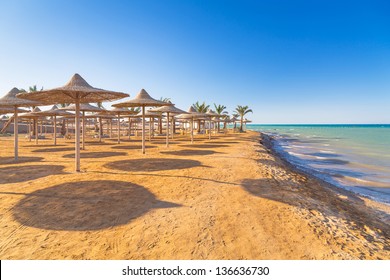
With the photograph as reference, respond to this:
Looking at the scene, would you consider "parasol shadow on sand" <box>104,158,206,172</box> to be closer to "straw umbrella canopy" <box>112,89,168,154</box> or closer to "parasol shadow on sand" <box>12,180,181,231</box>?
"parasol shadow on sand" <box>12,180,181,231</box>

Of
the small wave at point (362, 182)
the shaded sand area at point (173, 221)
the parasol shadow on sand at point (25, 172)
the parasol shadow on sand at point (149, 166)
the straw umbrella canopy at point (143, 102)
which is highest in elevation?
the straw umbrella canopy at point (143, 102)

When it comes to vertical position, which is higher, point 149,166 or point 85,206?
point 149,166

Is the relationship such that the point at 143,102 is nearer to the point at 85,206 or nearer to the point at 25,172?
the point at 25,172

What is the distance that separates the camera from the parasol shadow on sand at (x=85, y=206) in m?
3.49

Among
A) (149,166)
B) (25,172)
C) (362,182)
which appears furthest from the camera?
(362,182)

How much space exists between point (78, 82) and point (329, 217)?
29.1 feet

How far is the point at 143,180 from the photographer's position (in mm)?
5938

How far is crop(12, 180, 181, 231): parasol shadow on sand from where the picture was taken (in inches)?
137

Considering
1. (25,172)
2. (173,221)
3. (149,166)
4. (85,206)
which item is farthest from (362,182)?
(25,172)

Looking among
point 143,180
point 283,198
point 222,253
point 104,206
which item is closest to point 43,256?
point 104,206

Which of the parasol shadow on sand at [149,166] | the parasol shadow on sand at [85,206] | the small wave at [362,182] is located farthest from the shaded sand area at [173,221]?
the small wave at [362,182]

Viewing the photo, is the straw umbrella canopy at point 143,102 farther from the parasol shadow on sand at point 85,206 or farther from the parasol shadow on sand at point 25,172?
the parasol shadow on sand at point 85,206

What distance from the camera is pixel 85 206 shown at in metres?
4.08

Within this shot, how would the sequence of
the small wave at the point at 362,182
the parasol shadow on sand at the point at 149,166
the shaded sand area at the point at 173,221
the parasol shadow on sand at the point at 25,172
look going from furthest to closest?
the small wave at the point at 362,182, the parasol shadow on sand at the point at 149,166, the parasol shadow on sand at the point at 25,172, the shaded sand area at the point at 173,221
